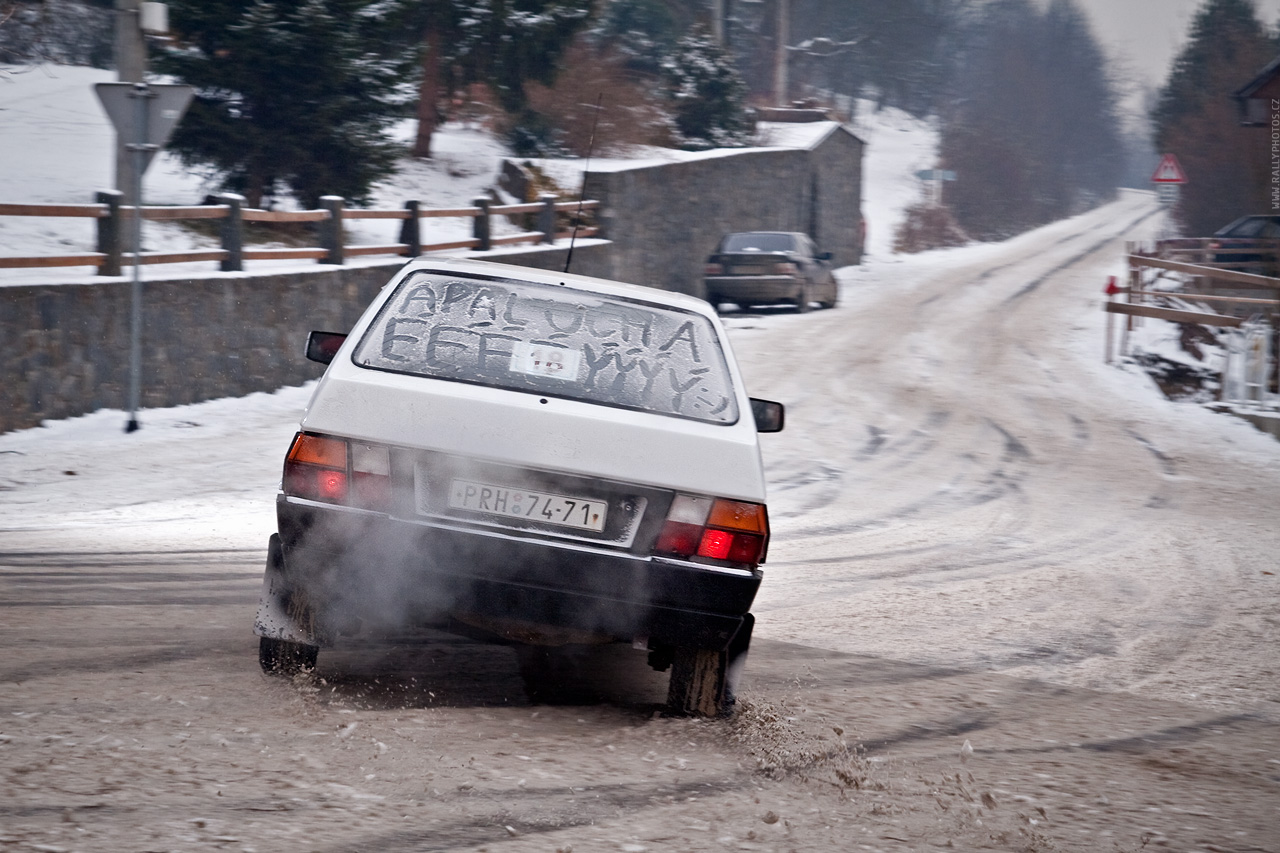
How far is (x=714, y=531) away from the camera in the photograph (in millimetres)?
4395

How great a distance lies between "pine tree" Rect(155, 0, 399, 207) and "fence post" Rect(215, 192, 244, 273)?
4222 millimetres

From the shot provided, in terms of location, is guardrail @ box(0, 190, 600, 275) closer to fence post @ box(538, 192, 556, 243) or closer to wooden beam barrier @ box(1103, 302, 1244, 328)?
fence post @ box(538, 192, 556, 243)

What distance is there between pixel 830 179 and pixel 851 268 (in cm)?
307

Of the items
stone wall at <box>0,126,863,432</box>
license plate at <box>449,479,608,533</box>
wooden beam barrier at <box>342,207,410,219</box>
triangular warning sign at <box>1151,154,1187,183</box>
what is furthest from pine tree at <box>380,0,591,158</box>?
license plate at <box>449,479,608,533</box>

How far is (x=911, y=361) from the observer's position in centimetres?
2114

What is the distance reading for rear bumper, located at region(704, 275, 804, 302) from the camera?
25.7 meters

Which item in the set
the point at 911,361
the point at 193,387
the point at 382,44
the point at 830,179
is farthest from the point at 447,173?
the point at 830,179

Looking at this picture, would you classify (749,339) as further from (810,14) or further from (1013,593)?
(810,14)

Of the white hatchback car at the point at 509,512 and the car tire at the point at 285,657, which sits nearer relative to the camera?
the white hatchback car at the point at 509,512

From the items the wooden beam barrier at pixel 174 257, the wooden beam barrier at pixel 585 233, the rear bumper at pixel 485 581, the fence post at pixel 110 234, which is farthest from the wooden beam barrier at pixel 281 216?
the rear bumper at pixel 485 581

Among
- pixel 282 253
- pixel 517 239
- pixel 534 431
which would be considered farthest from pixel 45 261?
pixel 517 239

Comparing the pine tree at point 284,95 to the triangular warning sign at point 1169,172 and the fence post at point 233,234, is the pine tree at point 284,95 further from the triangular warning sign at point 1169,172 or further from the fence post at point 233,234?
the triangular warning sign at point 1169,172

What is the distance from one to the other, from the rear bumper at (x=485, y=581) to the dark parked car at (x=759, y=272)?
2166 centimetres

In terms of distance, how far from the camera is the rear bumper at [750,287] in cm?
2572
